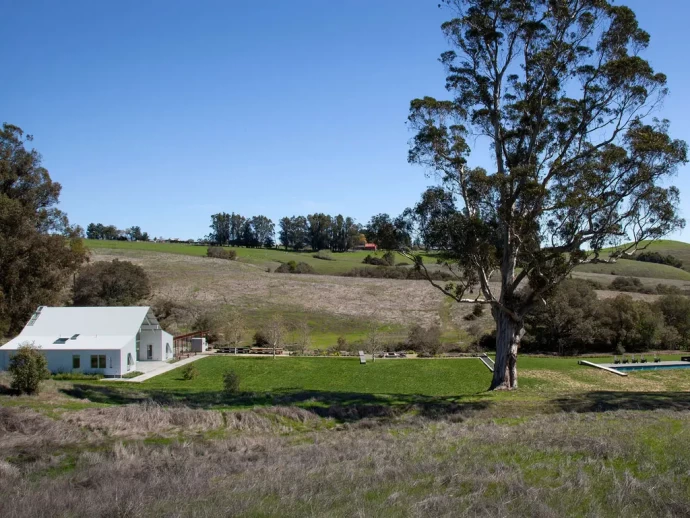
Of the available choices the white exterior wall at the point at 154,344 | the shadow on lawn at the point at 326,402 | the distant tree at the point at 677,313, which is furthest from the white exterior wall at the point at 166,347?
the distant tree at the point at 677,313

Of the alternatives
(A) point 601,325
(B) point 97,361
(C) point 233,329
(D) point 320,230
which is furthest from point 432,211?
(D) point 320,230

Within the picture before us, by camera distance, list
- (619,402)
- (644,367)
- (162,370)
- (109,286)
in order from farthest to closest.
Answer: (109,286), (644,367), (162,370), (619,402)

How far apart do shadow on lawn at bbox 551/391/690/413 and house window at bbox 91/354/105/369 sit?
25690mm

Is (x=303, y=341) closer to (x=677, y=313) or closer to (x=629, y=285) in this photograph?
(x=677, y=313)

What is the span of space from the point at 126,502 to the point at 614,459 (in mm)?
6214

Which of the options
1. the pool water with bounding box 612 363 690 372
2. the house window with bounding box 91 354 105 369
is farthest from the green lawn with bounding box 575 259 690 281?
the house window with bounding box 91 354 105 369

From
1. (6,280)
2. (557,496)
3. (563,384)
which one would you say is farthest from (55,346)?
(557,496)

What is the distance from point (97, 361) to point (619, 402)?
27598 mm

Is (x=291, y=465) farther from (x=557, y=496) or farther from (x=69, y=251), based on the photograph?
(x=69, y=251)

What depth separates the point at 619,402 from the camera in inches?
630

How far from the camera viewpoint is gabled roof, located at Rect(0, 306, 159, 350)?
1296 inches

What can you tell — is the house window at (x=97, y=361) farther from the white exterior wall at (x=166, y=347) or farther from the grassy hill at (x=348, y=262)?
the grassy hill at (x=348, y=262)

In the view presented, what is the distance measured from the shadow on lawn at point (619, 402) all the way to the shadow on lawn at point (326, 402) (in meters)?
2.28

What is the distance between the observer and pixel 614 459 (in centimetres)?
766
